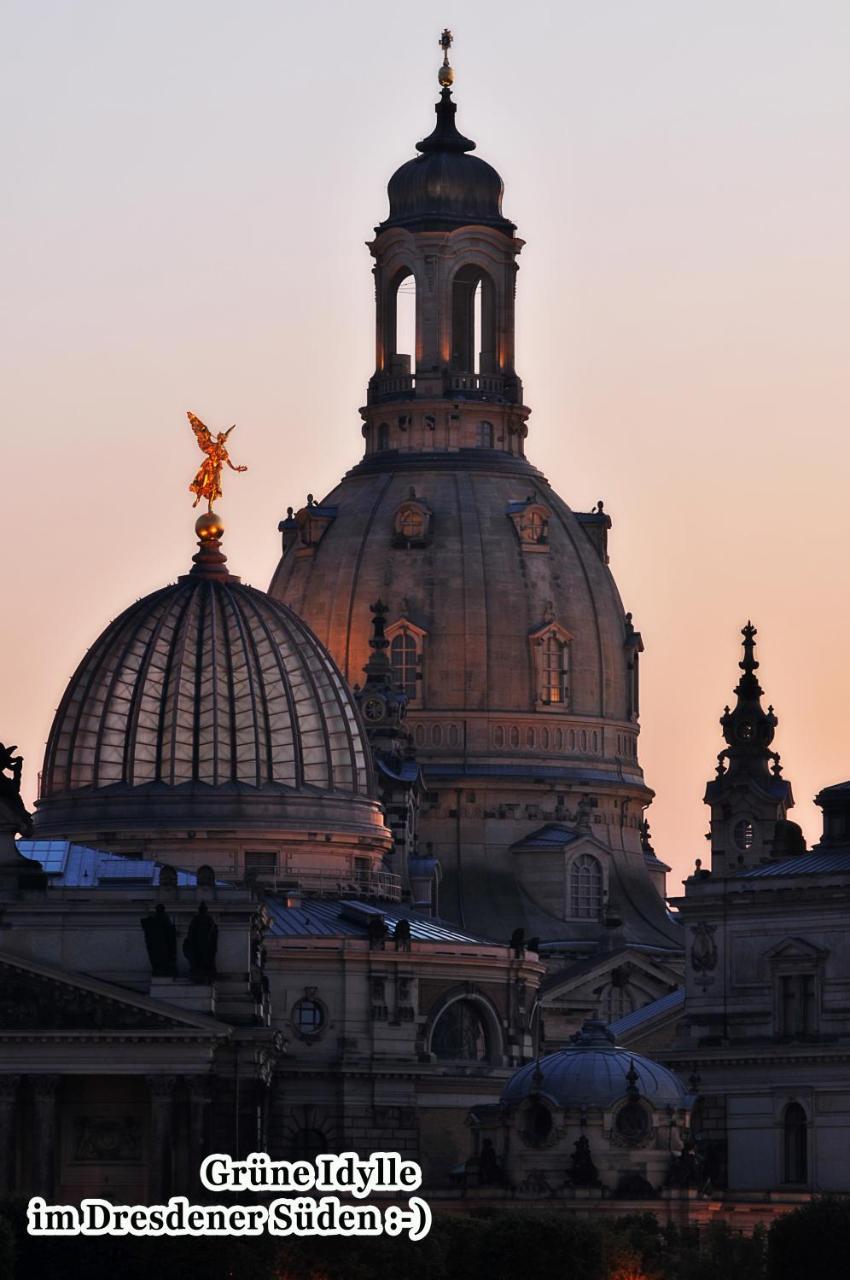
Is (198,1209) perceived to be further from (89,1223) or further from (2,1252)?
(2,1252)

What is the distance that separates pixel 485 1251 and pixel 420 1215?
8.40 ft

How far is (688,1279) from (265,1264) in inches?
803

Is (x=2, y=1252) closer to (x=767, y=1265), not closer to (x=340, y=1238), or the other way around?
(x=340, y=1238)

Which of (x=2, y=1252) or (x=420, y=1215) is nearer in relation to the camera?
(x=2, y=1252)

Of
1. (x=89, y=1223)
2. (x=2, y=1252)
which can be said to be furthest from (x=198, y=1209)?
(x=2, y=1252)

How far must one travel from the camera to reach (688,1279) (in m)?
199

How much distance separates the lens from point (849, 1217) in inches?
7530

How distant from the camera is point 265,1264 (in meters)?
182

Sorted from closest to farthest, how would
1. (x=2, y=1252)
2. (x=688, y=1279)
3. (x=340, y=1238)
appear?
(x=2, y=1252) → (x=340, y=1238) → (x=688, y=1279)

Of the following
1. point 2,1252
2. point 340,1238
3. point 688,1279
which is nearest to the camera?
point 2,1252

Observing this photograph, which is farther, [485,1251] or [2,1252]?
[485,1251]

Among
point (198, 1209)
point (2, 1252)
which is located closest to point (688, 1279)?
point (198, 1209)

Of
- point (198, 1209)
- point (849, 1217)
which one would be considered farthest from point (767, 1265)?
point (198, 1209)

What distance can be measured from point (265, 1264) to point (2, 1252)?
980 cm
